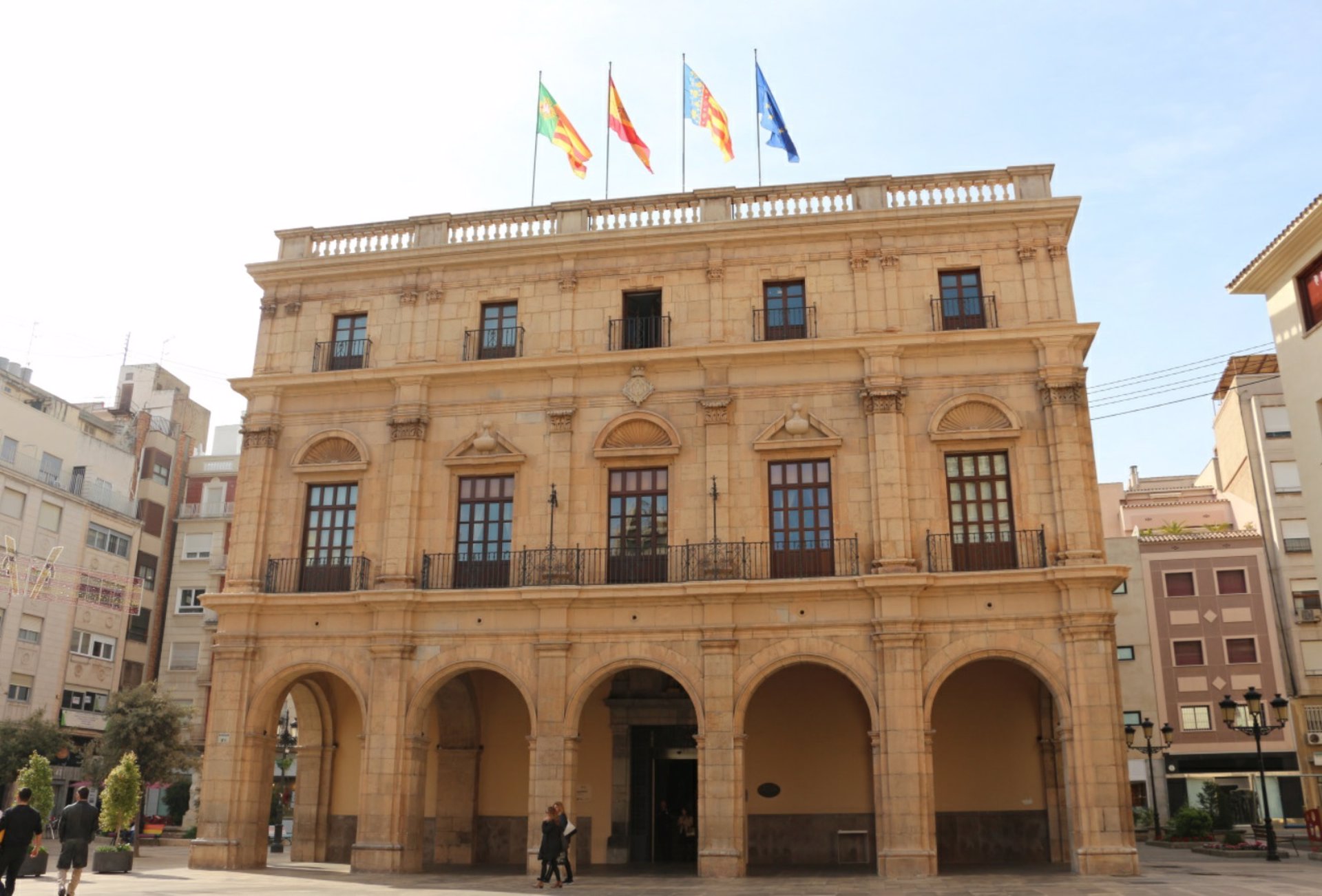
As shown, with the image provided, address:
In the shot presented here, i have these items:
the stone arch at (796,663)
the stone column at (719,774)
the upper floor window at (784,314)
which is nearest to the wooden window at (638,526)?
the stone column at (719,774)

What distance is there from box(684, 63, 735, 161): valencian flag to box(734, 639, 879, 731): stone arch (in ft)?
36.9

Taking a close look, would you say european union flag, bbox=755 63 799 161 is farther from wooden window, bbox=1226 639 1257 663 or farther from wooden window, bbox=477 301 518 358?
wooden window, bbox=1226 639 1257 663

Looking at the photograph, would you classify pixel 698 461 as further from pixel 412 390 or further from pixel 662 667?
pixel 412 390

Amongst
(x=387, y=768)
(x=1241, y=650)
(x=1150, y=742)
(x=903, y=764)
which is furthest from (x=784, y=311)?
(x=1241, y=650)

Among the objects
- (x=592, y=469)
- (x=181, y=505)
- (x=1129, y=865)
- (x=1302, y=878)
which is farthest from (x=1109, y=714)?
(x=181, y=505)

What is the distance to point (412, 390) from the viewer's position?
78.9ft

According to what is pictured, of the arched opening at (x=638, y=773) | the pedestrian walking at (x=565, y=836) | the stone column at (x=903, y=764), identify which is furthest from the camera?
the arched opening at (x=638, y=773)

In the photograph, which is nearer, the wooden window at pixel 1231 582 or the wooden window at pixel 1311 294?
the wooden window at pixel 1311 294

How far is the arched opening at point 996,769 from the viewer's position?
72.1 feet

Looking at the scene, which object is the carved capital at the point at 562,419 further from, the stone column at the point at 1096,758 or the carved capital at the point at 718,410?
the stone column at the point at 1096,758

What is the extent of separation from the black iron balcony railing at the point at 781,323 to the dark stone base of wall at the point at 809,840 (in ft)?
33.3

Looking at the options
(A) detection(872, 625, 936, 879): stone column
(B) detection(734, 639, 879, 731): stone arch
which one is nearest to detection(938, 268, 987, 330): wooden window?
(A) detection(872, 625, 936, 879): stone column

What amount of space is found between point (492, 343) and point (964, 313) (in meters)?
10.3

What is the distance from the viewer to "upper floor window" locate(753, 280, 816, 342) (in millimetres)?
23250
